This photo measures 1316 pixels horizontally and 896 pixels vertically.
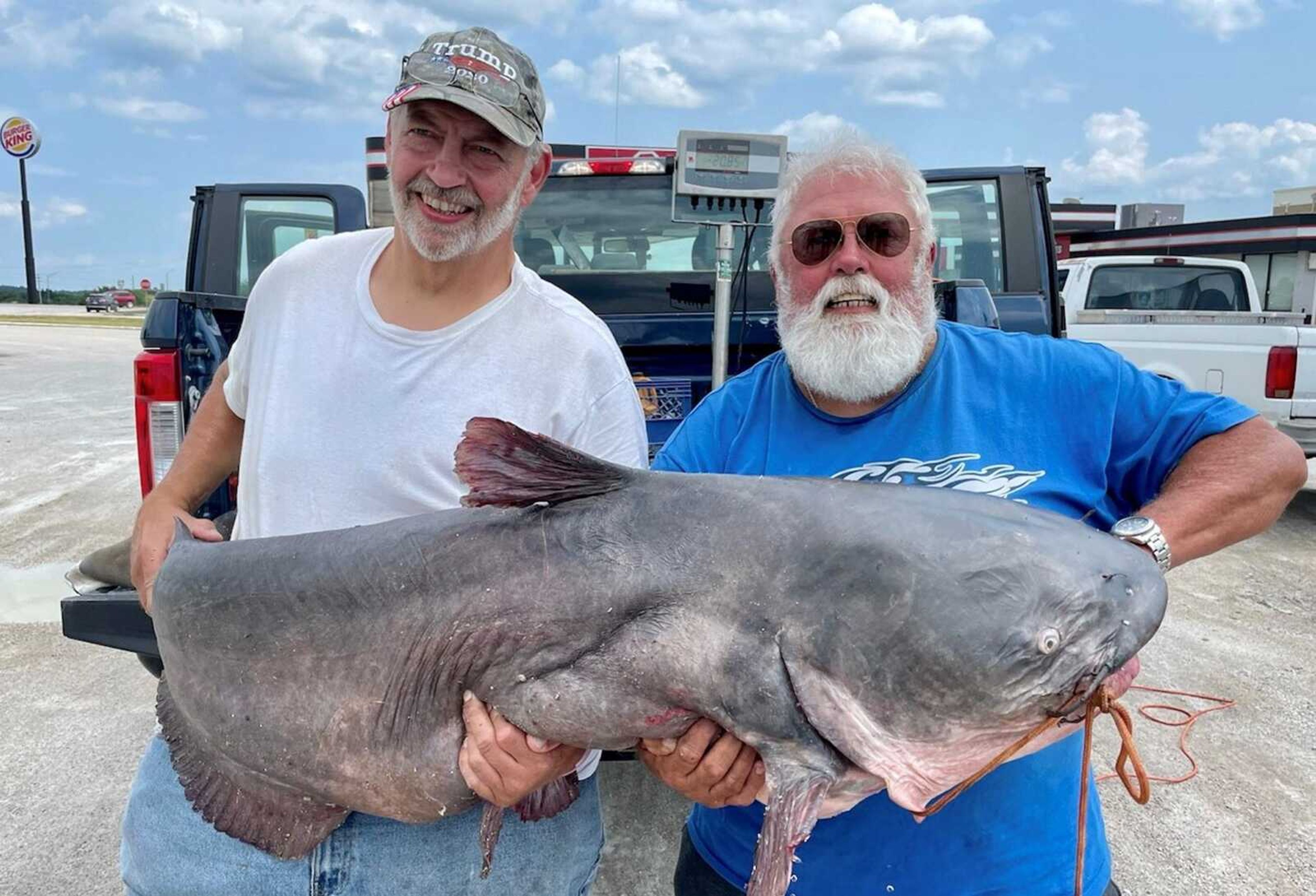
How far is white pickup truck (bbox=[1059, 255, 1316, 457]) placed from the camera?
7043mm

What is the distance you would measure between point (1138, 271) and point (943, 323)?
30.0 ft

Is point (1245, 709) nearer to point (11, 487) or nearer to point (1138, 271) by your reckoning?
point (1138, 271)

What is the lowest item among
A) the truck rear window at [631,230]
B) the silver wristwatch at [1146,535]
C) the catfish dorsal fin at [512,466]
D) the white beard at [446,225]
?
the silver wristwatch at [1146,535]

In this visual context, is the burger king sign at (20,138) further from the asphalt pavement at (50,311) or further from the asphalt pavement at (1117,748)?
the asphalt pavement at (1117,748)

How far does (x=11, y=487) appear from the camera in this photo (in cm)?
764

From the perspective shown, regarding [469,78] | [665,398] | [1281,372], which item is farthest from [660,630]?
[1281,372]

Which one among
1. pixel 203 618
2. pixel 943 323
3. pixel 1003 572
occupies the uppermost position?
pixel 943 323

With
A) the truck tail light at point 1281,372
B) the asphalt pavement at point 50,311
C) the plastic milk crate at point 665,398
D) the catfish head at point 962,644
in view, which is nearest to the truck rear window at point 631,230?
the plastic milk crate at point 665,398

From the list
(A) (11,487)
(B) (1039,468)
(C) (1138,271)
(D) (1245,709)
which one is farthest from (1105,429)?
(C) (1138,271)

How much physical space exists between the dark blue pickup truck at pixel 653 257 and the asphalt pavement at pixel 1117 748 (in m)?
1.17

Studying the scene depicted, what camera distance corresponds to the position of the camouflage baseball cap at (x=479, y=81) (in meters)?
1.87

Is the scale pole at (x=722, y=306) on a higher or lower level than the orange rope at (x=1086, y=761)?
higher

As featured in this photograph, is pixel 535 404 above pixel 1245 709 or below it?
above

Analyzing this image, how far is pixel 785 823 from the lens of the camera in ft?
4.48
